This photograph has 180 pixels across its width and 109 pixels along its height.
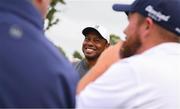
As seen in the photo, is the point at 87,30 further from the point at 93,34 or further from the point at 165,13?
the point at 165,13

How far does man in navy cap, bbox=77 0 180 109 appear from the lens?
3.47 meters

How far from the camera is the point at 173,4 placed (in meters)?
3.83

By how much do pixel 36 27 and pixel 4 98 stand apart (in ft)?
1.14

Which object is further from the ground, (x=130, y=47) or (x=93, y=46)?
(x=130, y=47)

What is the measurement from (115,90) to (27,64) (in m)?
1.11

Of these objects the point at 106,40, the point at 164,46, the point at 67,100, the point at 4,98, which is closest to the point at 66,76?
the point at 67,100

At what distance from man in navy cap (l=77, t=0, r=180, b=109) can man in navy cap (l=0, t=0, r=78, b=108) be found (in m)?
0.92

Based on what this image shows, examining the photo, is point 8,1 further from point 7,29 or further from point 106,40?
point 106,40

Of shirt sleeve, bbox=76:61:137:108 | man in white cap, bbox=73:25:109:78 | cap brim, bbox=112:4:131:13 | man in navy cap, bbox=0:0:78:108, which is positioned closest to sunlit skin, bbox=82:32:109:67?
man in white cap, bbox=73:25:109:78

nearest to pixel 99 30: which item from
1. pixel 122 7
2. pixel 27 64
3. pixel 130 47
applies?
pixel 122 7

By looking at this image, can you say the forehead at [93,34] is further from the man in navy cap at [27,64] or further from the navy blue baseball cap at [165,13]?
the man in navy cap at [27,64]

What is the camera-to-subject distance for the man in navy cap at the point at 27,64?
7.90 ft

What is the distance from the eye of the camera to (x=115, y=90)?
3.47m

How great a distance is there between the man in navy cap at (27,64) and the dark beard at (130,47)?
136 centimetres
